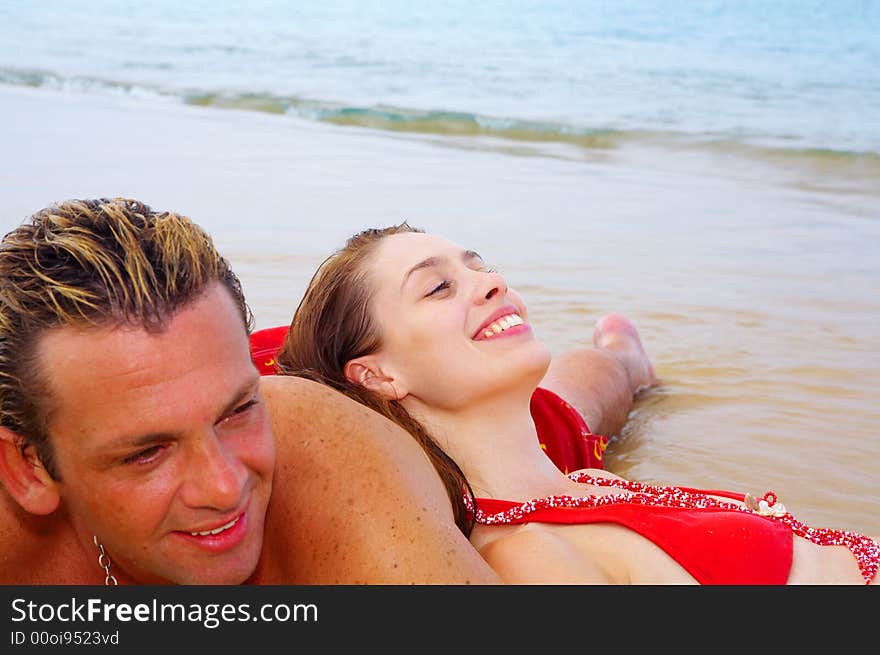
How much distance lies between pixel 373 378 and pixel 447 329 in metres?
0.28

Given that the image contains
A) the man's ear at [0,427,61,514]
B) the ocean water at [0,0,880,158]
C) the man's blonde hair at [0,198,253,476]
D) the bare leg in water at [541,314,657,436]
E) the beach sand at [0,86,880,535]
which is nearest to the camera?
the man's blonde hair at [0,198,253,476]

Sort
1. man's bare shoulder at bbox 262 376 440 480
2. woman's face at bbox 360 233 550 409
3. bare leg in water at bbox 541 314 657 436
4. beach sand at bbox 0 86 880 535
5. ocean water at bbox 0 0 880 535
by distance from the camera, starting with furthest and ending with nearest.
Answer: ocean water at bbox 0 0 880 535 → bare leg in water at bbox 541 314 657 436 → beach sand at bbox 0 86 880 535 → woman's face at bbox 360 233 550 409 → man's bare shoulder at bbox 262 376 440 480

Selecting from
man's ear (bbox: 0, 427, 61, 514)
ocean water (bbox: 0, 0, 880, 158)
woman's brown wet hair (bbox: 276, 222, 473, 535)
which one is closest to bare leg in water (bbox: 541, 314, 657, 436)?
woman's brown wet hair (bbox: 276, 222, 473, 535)

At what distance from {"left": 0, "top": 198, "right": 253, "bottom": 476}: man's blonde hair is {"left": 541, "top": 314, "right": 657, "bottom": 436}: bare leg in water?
105 inches

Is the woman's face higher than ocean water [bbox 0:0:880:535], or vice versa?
the woman's face

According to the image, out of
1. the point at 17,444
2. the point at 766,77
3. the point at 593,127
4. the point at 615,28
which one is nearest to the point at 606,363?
the point at 17,444

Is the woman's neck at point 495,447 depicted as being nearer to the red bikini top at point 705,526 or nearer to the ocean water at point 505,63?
the red bikini top at point 705,526

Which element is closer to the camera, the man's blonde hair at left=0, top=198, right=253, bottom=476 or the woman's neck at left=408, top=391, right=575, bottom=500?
the man's blonde hair at left=0, top=198, right=253, bottom=476

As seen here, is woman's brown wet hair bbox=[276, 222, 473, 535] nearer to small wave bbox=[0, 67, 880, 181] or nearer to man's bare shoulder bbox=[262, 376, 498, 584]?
man's bare shoulder bbox=[262, 376, 498, 584]

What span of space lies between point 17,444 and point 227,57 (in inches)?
582

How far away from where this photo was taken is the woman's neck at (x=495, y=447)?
121 inches

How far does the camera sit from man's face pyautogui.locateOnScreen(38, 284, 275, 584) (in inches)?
77.8

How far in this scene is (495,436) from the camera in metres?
3.11
